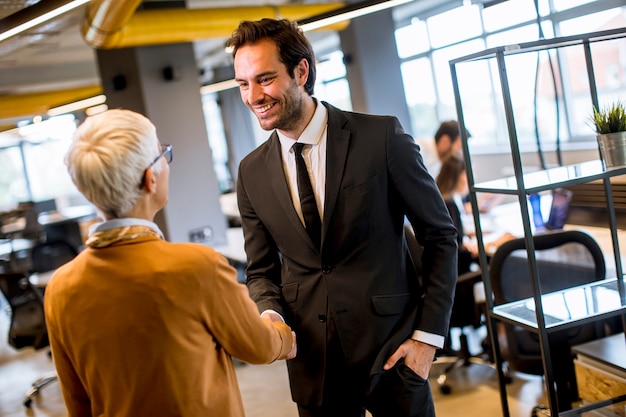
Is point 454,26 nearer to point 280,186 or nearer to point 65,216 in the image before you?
point 65,216

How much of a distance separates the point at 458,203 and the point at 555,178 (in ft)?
8.41

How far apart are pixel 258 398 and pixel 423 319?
11.0 feet

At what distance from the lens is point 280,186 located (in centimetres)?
198

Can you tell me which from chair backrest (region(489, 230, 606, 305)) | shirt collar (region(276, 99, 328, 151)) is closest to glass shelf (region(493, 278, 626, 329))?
chair backrest (region(489, 230, 606, 305))

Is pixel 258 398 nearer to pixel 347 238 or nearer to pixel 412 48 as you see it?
pixel 347 238

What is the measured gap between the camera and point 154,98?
295 inches

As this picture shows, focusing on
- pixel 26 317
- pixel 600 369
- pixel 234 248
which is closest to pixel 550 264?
pixel 600 369

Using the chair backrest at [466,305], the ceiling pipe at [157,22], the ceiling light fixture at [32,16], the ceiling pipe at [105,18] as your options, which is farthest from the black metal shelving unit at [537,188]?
the ceiling pipe at [157,22]

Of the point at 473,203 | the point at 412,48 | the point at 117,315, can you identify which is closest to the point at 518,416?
the point at 473,203

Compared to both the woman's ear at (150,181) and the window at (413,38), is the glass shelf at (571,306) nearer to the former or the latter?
the woman's ear at (150,181)

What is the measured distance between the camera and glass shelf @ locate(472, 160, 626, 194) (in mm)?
2223

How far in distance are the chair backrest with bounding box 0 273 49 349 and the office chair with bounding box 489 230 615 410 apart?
12.0 ft

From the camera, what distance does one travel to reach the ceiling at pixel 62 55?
9.35 m

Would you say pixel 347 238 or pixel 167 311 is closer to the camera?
pixel 167 311
